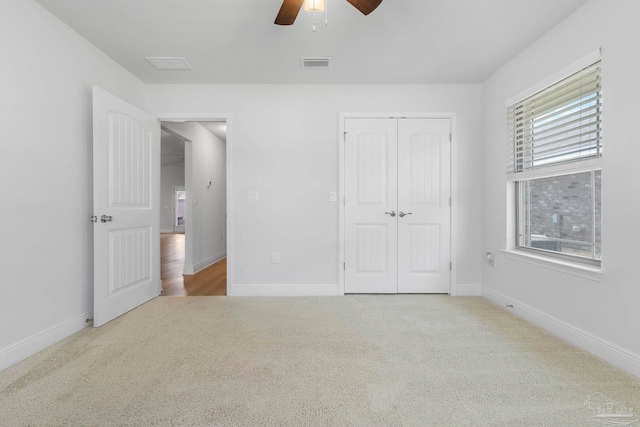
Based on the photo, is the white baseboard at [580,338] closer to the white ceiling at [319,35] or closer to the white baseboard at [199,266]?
the white ceiling at [319,35]

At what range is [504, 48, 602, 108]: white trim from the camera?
6.72ft

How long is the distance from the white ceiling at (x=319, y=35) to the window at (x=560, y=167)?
0.56 m

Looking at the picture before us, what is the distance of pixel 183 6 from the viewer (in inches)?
83.0

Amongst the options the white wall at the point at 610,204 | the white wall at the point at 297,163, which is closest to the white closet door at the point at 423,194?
the white wall at the point at 297,163

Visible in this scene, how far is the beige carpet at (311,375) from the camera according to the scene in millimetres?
1445

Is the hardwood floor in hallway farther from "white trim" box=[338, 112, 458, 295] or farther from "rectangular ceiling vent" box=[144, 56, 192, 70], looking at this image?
"rectangular ceiling vent" box=[144, 56, 192, 70]

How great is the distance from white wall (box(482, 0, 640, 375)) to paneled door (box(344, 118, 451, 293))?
3.29ft

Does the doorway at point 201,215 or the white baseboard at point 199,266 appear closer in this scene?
the doorway at point 201,215

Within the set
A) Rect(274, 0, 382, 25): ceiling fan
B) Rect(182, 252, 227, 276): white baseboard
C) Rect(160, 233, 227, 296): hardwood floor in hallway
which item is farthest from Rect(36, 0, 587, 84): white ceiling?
Rect(182, 252, 227, 276): white baseboard

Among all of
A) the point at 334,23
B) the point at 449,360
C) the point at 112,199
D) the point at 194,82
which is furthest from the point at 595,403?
the point at 194,82

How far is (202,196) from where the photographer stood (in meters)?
5.20

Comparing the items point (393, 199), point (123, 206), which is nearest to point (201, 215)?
point (123, 206)

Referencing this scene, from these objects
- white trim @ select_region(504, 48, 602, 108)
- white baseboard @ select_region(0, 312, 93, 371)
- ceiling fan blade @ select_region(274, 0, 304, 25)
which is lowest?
white baseboard @ select_region(0, 312, 93, 371)

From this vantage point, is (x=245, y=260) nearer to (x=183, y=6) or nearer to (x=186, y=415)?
(x=186, y=415)
